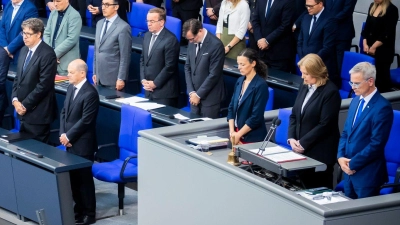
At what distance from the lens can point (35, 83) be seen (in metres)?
8.19

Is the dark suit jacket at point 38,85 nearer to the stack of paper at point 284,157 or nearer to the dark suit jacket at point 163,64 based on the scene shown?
the dark suit jacket at point 163,64

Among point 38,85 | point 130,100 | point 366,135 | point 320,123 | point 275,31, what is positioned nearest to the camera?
point 366,135

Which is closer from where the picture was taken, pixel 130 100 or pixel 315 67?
pixel 315 67

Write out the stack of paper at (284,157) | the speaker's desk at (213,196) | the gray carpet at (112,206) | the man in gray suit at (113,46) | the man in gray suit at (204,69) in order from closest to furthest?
the speaker's desk at (213,196) < the stack of paper at (284,157) < the gray carpet at (112,206) < the man in gray suit at (204,69) < the man in gray suit at (113,46)

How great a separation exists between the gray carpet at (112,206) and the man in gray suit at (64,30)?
153cm

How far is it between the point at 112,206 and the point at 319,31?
2.59 m

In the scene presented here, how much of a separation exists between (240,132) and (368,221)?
1697mm

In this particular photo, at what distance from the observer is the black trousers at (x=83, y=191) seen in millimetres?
7352

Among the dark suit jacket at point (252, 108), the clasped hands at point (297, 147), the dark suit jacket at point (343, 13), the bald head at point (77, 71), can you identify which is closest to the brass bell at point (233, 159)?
the clasped hands at point (297, 147)

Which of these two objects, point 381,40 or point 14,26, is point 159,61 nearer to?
point 14,26

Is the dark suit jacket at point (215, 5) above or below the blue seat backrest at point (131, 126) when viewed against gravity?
above

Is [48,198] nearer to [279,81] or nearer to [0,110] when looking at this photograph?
[0,110]

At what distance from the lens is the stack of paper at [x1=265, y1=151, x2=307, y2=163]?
5.82 meters

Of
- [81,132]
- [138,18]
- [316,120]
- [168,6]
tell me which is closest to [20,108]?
[81,132]
